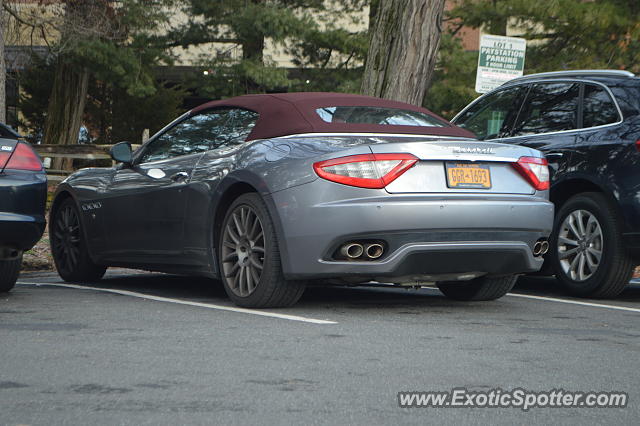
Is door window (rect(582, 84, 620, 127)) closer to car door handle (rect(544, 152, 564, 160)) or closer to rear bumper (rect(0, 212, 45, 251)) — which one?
car door handle (rect(544, 152, 564, 160))

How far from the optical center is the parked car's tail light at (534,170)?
6.93 metres

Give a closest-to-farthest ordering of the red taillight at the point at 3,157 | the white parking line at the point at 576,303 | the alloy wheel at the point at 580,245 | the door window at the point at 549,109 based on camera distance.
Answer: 1. the red taillight at the point at 3,157
2. the white parking line at the point at 576,303
3. the alloy wheel at the point at 580,245
4. the door window at the point at 549,109

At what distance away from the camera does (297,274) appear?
6492mm

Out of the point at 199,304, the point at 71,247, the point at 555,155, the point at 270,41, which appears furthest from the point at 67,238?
the point at 270,41

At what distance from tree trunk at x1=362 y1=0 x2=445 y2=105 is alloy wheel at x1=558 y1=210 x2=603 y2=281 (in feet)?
15.7

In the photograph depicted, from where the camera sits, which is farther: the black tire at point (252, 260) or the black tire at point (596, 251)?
the black tire at point (596, 251)

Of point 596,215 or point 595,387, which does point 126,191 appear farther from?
point 595,387

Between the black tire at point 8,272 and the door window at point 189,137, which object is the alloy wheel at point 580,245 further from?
the black tire at point 8,272

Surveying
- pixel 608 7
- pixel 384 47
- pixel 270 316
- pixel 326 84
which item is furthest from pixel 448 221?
pixel 326 84

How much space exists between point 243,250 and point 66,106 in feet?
74.1

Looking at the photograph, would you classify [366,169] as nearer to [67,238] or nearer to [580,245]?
[580,245]

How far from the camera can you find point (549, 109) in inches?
350

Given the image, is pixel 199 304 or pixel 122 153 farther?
pixel 122 153

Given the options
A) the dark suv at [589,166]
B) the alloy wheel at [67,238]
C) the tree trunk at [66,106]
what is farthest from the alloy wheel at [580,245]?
the tree trunk at [66,106]
